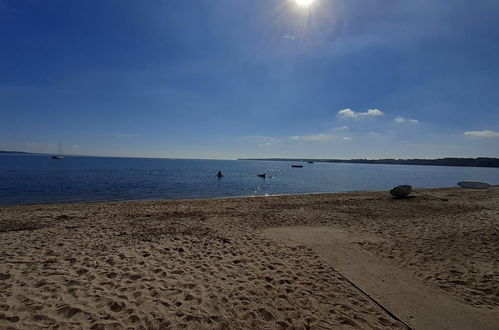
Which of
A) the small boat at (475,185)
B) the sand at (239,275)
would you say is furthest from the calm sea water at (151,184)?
the sand at (239,275)

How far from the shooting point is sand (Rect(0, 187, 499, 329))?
382cm

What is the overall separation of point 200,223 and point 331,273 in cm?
632

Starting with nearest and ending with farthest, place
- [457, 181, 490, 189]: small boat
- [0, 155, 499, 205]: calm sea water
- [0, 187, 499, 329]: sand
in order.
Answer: [0, 187, 499, 329]: sand
[0, 155, 499, 205]: calm sea water
[457, 181, 490, 189]: small boat

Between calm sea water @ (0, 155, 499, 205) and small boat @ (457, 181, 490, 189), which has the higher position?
small boat @ (457, 181, 490, 189)

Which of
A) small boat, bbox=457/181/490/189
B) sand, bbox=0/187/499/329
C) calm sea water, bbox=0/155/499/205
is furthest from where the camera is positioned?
small boat, bbox=457/181/490/189

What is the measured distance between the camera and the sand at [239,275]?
3.82m

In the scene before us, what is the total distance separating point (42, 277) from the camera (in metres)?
4.87

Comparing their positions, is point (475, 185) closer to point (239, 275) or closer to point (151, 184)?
point (239, 275)

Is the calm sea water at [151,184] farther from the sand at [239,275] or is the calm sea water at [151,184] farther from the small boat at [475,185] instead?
the sand at [239,275]

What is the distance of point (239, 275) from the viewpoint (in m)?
5.27

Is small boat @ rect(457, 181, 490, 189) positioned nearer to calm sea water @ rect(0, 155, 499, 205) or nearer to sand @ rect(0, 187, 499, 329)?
calm sea water @ rect(0, 155, 499, 205)

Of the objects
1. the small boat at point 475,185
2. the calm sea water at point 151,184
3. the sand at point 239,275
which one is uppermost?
the small boat at point 475,185

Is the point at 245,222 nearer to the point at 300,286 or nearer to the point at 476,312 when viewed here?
the point at 300,286

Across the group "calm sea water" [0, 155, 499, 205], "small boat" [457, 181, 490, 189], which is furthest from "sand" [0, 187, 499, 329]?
"small boat" [457, 181, 490, 189]
